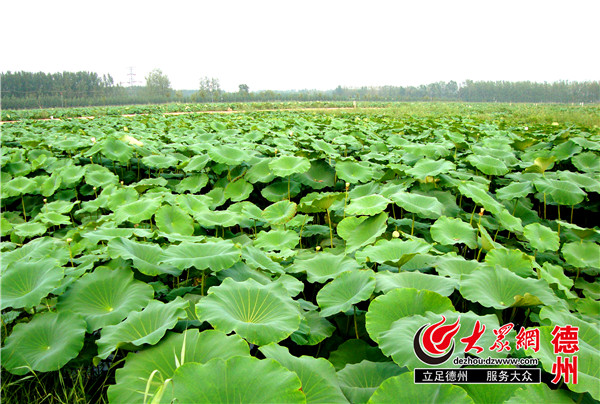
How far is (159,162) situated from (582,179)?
5.12 m

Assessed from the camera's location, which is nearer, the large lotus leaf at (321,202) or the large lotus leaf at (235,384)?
the large lotus leaf at (235,384)

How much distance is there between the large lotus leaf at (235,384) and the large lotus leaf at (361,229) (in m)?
1.46

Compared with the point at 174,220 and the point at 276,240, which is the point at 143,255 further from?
the point at 276,240

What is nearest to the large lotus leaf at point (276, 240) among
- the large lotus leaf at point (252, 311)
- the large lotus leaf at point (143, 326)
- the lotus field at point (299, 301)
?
the lotus field at point (299, 301)

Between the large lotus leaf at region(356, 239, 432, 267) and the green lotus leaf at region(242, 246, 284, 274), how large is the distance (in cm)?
51

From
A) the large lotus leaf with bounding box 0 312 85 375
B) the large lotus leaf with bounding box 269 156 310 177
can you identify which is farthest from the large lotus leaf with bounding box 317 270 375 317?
the large lotus leaf with bounding box 269 156 310 177

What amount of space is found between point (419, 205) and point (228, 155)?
247cm

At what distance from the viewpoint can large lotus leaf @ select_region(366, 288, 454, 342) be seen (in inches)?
59.6

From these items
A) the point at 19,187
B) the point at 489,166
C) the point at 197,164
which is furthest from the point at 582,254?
the point at 19,187

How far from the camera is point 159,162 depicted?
16.5 ft

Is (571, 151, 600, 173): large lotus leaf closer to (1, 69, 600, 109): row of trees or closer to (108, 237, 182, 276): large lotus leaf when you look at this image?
(108, 237, 182, 276): large lotus leaf

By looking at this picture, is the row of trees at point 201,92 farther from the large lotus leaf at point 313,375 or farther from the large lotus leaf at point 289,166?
the large lotus leaf at point 313,375

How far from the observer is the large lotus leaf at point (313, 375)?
120 centimetres

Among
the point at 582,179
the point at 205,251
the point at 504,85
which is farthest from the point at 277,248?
the point at 504,85
